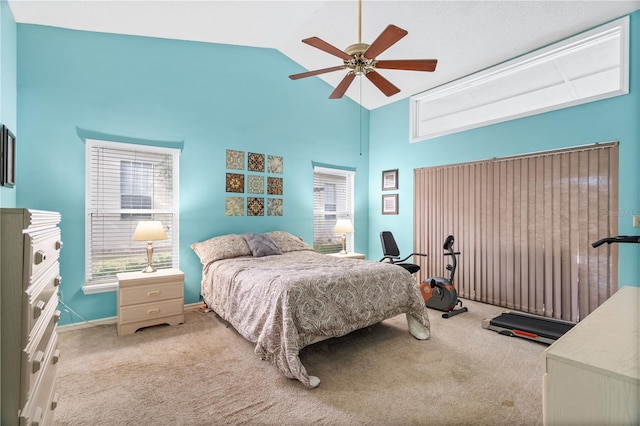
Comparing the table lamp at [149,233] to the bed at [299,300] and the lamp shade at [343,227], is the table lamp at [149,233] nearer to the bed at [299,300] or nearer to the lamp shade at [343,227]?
the bed at [299,300]

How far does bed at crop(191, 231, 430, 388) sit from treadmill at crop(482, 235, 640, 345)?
84cm

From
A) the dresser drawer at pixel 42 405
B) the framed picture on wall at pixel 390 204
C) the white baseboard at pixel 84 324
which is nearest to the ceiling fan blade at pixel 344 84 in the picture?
the framed picture on wall at pixel 390 204

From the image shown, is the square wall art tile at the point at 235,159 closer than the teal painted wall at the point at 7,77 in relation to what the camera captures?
No

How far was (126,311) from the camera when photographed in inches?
119

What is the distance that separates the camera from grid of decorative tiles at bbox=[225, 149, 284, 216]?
4.27 metres

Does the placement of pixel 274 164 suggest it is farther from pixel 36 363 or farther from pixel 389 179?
pixel 36 363

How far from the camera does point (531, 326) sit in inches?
121

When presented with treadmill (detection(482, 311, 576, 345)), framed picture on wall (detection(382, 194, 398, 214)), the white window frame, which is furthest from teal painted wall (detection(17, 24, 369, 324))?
treadmill (detection(482, 311, 576, 345))

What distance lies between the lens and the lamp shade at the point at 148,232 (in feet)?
10.5

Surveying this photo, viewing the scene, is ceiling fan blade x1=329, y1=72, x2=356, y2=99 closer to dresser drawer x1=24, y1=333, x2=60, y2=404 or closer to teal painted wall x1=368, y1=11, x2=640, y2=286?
teal painted wall x1=368, y1=11, x2=640, y2=286

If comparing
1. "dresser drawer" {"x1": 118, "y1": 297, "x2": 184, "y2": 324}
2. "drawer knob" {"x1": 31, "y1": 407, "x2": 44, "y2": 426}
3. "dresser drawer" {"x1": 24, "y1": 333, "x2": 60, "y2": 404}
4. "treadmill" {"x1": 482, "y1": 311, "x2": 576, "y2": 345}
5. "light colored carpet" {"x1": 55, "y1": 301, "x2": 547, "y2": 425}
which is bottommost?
"light colored carpet" {"x1": 55, "y1": 301, "x2": 547, "y2": 425}

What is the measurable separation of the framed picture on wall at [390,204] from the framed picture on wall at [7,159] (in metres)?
4.85

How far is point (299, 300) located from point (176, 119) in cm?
287

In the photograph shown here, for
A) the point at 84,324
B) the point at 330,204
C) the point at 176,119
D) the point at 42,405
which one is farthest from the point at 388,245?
the point at 42,405
